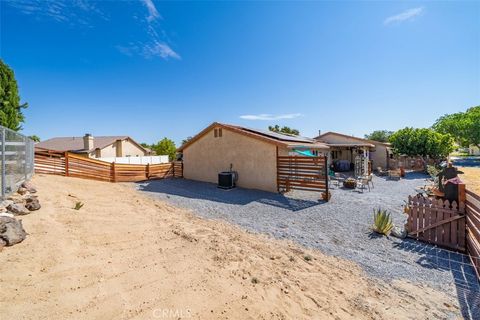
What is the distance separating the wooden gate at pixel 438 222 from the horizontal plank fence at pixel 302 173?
4509mm

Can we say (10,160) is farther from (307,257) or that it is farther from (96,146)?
(96,146)

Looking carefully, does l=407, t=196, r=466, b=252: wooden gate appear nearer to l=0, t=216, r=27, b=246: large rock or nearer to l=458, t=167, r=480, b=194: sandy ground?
l=458, t=167, r=480, b=194: sandy ground

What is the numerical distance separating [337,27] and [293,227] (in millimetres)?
12320

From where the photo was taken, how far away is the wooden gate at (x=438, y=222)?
6.01 m

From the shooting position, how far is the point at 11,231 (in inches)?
168

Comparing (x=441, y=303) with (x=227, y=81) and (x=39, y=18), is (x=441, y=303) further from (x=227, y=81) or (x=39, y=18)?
(x=227, y=81)

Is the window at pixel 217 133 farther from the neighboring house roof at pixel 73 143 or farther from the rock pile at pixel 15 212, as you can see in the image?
the neighboring house roof at pixel 73 143

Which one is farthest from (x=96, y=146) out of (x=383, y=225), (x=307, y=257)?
(x=383, y=225)

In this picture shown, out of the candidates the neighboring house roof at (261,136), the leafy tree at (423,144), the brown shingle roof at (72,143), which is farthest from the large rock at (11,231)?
the leafy tree at (423,144)

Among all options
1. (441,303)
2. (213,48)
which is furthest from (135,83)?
(441,303)

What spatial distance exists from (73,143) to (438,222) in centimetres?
3870

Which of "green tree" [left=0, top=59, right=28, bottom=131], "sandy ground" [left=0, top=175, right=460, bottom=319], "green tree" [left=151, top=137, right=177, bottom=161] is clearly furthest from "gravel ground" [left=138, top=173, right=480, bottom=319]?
"green tree" [left=151, top=137, right=177, bottom=161]

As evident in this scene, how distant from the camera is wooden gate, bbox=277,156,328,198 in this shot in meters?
11.6

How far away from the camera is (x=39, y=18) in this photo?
10875 millimetres
